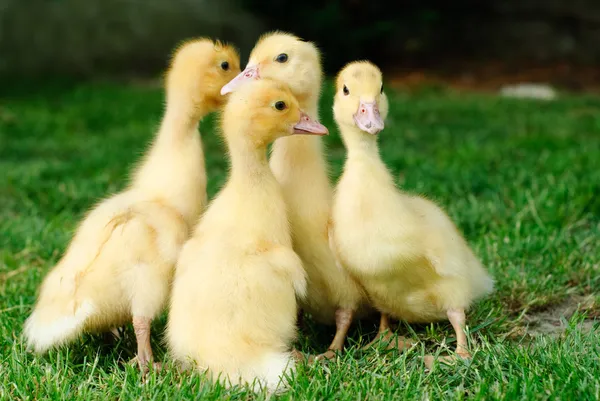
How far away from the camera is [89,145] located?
7.95 meters

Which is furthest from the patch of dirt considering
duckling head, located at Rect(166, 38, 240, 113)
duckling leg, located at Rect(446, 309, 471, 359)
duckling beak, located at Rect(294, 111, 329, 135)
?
duckling head, located at Rect(166, 38, 240, 113)

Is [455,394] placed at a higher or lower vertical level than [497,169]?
higher

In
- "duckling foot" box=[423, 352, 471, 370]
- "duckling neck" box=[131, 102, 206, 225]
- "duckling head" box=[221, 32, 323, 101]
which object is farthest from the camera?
"duckling head" box=[221, 32, 323, 101]

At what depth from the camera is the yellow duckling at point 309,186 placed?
3236 mm

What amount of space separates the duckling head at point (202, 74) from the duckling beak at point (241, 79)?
0.11m

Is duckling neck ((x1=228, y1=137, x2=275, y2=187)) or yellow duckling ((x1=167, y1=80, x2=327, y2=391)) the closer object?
yellow duckling ((x1=167, y1=80, x2=327, y2=391))

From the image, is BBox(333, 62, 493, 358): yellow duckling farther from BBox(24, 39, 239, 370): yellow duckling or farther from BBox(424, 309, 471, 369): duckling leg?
BBox(24, 39, 239, 370): yellow duckling

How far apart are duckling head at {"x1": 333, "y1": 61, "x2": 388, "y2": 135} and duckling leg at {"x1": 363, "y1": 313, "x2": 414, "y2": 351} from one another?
778 mm

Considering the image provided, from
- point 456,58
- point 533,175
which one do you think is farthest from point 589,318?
point 456,58

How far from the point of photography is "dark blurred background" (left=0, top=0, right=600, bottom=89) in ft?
43.6

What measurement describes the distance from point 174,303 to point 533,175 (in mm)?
3720

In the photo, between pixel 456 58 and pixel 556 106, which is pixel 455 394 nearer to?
pixel 556 106

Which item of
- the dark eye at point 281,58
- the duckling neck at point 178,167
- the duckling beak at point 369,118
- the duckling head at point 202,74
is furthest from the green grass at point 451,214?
the dark eye at point 281,58

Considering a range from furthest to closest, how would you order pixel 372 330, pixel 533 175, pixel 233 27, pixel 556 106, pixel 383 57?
pixel 383 57 → pixel 233 27 → pixel 556 106 → pixel 533 175 → pixel 372 330
